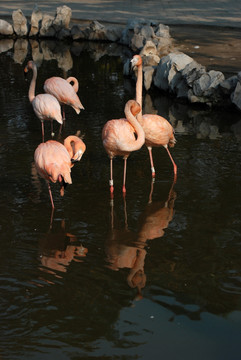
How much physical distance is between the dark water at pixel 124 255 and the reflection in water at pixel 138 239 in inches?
0.7

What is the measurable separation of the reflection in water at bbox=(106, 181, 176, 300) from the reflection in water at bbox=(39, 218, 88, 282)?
31 centimetres

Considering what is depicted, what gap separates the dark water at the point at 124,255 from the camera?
4180mm

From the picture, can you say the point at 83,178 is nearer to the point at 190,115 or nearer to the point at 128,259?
the point at 128,259

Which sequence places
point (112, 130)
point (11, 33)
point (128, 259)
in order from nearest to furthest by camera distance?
point (128, 259)
point (112, 130)
point (11, 33)

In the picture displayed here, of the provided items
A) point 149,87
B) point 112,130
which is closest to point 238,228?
point 112,130

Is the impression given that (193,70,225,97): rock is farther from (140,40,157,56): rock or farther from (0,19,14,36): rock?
(0,19,14,36): rock

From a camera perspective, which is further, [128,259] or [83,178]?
[83,178]

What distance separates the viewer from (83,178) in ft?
23.9

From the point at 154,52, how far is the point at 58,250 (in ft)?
28.8

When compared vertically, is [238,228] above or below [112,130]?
below

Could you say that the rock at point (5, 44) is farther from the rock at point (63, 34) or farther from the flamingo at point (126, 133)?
the flamingo at point (126, 133)

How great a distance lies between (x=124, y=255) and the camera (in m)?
5.41

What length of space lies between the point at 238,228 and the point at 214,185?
1.12m

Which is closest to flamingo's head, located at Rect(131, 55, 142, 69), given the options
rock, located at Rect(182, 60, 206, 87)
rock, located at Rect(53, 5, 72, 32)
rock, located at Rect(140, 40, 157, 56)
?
rock, located at Rect(182, 60, 206, 87)
